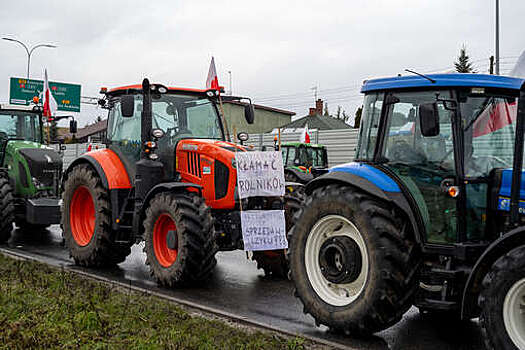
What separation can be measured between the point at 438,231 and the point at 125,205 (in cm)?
489

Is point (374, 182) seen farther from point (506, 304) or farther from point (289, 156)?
point (289, 156)

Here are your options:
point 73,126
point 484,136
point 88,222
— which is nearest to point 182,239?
point 88,222

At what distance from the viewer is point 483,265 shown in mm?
4711

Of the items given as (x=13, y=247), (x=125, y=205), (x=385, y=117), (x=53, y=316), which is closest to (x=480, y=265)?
(x=385, y=117)

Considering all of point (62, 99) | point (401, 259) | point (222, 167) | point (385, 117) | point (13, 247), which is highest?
point (62, 99)

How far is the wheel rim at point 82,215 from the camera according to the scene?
9.70 metres

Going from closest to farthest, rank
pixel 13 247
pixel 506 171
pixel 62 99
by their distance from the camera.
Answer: pixel 506 171
pixel 13 247
pixel 62 99

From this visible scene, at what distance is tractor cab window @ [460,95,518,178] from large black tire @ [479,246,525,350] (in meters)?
1.03

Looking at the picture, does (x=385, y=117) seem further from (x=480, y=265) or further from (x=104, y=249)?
(x=104, y=249)

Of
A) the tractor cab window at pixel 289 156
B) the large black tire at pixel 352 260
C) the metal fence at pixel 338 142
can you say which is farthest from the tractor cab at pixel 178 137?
the metal fence at pixel 338 142

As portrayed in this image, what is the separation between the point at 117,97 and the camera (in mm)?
9406

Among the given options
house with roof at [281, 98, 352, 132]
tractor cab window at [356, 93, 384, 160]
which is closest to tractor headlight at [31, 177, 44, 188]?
tractor cab window at [356, 93, 384, 160]

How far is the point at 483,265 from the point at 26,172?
30.9ft

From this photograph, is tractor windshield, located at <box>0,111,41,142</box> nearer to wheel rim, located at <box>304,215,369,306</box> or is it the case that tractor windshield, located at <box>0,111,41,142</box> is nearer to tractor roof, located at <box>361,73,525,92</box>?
wheel rim, located at <box>304,215,369,306</box>
